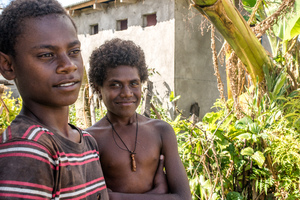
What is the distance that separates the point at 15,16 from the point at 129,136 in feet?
3.04

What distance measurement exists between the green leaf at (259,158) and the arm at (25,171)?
2.44 m

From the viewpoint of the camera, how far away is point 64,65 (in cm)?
96

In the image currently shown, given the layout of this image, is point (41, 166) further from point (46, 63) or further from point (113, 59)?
point (113, 59)

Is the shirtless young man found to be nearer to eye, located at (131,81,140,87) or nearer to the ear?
eye, located at (131,81,140,87)

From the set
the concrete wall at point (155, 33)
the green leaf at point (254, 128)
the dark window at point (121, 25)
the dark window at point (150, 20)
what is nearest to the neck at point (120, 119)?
the green leaf at point (254, 128)

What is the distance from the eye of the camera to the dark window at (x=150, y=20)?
876cm

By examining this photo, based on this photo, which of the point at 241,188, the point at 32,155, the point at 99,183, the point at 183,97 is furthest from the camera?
the point at 183,97

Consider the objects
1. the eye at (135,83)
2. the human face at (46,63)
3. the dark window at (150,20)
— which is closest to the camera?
the human face at (46,63)

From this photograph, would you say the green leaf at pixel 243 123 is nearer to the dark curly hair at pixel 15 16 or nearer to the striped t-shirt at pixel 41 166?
the striped t-shirt at pixel 41 166

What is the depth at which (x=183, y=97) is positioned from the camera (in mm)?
8453

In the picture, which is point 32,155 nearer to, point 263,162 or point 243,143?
point 263,162

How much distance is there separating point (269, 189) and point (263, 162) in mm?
451

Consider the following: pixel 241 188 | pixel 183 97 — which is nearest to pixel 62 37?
pixel 241 188

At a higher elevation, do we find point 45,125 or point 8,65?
point 8,65
